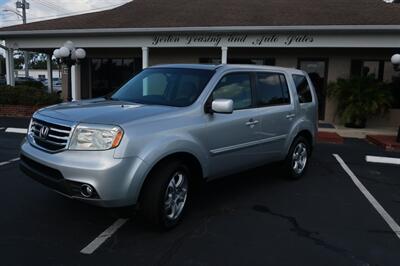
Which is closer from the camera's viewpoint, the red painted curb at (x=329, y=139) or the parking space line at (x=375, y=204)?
the parking space line at (x=375, y=204)

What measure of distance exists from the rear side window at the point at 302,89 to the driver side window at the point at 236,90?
1.49 metres

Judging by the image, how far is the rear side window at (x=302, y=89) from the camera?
665 centimetres

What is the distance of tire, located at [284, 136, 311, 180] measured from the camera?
646 centimetres

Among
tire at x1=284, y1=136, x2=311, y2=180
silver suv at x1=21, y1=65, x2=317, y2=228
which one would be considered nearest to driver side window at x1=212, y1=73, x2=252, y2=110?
silver suv at x1=21, y1=65, x2=317, y2=228

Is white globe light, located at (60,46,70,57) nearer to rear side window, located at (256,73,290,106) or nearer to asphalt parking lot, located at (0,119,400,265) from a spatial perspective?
asphalt parking lot, located at (0,119,400,265)

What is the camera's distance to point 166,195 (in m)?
4.22

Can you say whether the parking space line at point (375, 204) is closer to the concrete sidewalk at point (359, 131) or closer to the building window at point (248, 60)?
the concrete sidewalk at point (359, 131)

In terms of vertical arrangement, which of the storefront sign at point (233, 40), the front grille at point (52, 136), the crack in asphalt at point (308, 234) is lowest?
the crack in asphalt at point (308, 234)

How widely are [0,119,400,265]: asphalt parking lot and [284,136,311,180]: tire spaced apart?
0.60ft

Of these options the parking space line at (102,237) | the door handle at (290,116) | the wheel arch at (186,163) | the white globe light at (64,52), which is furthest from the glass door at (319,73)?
the parking space line at (102,237)

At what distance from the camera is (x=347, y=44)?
1269cm

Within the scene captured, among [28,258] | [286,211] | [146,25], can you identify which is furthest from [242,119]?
[146,25]

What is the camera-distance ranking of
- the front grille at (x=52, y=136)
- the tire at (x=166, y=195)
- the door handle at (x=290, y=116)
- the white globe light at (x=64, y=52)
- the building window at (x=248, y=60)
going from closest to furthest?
the front grille at (x=52, y=136)
the tire at (x=166, y=195)
the door handle at (x=290, y=116)
the white globe light at (x=64, y=52)
the building window at (x=248, y=60)

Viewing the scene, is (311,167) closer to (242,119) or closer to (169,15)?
(242,119)
